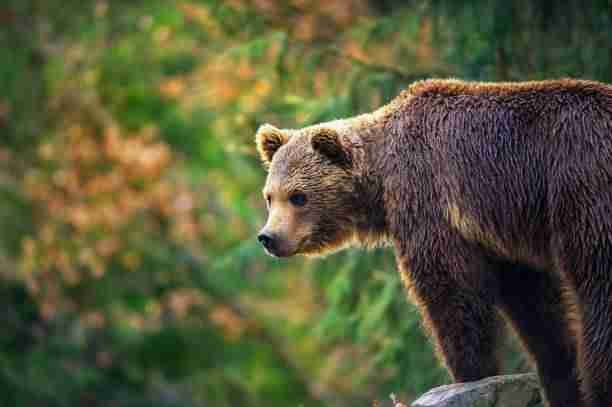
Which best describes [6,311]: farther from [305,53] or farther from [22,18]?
[305,53]

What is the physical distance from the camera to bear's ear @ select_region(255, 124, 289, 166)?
308 inches

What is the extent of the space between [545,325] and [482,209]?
0.85 meters

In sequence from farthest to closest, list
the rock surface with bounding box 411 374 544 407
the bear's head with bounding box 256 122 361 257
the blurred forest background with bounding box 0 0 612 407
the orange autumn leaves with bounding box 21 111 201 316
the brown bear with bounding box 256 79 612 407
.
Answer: the orange autumn leaves with bounding box 21 111 201 316 < the blurred forest background with bounding box 0 0 612 407 < the bear's head with bounding box 256 122 361 257 < the rock surface with bounding box 411 374 544 407 < the brown bear with bounding box 256 79 612 407

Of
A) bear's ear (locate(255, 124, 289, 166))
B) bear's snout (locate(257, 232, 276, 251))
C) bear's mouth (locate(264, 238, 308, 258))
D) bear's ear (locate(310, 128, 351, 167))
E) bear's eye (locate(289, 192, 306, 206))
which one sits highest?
bear's ear (locate(255, 124, 289, 166))

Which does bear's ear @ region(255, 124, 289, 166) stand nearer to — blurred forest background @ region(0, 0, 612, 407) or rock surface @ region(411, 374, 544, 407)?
rock surface @ region(411, 374, 544, 407)

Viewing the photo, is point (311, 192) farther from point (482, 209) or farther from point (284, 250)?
point (482, 209)

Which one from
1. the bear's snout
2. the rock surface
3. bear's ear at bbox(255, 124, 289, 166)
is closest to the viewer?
the rock surface

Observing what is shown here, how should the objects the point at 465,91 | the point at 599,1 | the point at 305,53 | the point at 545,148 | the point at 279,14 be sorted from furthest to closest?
the point at 279,14, the point at 305,53, the point at 599,1, the point at 465,91, the point at 545,148

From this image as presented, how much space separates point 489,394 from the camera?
7035 millimetres

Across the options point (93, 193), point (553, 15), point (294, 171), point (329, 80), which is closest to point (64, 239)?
point (93, 193)

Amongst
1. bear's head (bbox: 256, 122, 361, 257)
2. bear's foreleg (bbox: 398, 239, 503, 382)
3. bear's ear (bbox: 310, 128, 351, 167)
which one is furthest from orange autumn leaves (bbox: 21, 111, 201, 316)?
bear's foreleg (bbox: 398, 239, 503, 382)

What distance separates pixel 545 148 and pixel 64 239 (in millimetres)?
13321

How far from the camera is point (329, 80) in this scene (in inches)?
494

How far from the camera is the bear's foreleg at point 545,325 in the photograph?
292 inches
